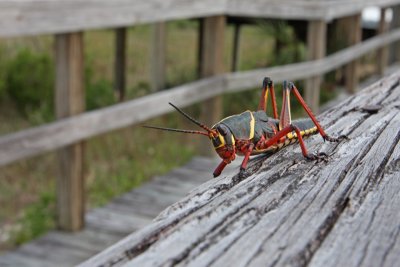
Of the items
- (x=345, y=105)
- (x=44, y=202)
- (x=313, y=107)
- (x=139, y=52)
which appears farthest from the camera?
(x=139, y=52)

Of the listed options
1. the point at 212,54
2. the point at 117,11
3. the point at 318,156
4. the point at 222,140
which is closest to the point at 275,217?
the point at 318,156

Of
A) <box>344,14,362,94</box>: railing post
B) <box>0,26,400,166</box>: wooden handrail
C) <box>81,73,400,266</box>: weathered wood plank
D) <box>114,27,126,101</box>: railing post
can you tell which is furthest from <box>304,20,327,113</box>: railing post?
<box>81,73,400,266</box>: weathered wood plank

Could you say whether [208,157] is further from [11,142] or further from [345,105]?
[345,105]

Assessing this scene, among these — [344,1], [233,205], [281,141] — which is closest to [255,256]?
[233,205]

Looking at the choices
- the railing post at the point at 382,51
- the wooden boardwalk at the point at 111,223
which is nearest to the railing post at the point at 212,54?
the wooden boardwalk at the point at 111,223

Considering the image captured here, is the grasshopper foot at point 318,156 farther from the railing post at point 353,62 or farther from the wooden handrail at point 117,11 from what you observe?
the railing post at point 353,62

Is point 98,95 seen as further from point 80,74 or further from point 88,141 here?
point 80,74
